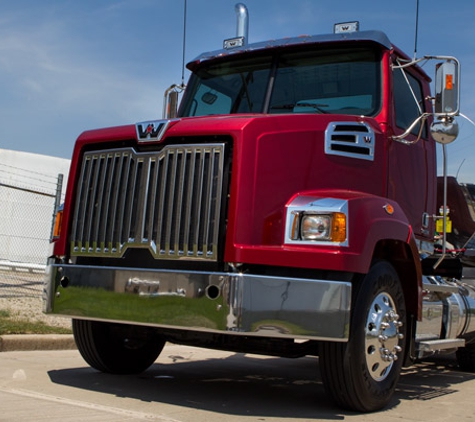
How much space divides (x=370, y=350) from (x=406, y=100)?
91.9 inches

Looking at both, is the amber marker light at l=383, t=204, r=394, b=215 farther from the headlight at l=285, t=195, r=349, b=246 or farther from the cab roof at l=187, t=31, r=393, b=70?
the cab roof at l=187, t=31, r=393, b=70

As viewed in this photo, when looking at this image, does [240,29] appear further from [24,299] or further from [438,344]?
[24,299]

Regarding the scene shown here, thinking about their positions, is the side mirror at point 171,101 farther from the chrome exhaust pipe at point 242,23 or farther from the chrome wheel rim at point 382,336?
the chrome wheel rim at point 382,336

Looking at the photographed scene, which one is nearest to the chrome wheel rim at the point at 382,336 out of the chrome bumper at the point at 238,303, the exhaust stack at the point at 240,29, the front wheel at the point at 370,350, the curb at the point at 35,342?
the front wheel at the point at 370,350

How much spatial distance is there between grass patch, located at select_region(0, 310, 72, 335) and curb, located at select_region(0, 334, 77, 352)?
13 cm

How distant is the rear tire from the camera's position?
19.3 feet

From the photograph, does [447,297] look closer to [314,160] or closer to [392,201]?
[392,201]

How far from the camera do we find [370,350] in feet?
16.4

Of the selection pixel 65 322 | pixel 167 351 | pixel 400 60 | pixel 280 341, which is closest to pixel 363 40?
pixel 400 60

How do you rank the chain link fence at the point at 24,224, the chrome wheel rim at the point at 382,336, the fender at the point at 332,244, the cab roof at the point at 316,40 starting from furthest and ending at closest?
the chain link fence at the point at 24,224 < the cab roof at the point at 316,40 < the chrome wheel rim at the point at 382,336 < the fender at the point at 332,244

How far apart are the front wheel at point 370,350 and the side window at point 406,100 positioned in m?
1.46

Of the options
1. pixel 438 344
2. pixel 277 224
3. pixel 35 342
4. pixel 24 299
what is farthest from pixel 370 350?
pixel 24 299

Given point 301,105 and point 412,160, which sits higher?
point 301,105

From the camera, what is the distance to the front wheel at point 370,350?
4809mm
